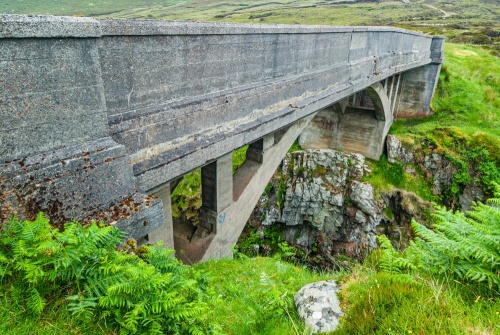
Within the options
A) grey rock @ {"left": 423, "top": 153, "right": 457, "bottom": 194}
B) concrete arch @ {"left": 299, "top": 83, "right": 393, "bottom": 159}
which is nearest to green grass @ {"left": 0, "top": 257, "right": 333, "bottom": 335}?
concrete arch @ {"left": 299, "top": 83, "right": 393, "bottom": 159}

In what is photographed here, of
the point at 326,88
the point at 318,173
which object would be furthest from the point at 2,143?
the point at 318,173

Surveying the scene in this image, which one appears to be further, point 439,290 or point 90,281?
point 439,290

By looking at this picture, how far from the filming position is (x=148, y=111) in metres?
4.38

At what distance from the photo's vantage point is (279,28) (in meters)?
6.54

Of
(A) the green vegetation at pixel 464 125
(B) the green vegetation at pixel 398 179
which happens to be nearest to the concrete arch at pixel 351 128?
(B) the green vegetation at pixel 398 179

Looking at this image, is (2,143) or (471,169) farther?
(471,169)

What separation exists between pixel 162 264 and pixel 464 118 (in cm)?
2328

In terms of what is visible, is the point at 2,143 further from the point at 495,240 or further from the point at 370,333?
the point at 495,240

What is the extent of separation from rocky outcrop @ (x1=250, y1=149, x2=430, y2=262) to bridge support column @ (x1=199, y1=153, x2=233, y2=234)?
1102cm

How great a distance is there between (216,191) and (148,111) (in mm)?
2845

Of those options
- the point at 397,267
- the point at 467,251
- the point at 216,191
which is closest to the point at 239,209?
the point at 216,191

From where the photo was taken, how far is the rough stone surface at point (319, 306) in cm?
329

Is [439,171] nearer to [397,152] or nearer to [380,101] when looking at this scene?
[397,152]

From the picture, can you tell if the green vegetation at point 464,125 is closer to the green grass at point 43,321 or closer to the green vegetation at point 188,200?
the green vegetation at point 188,200
